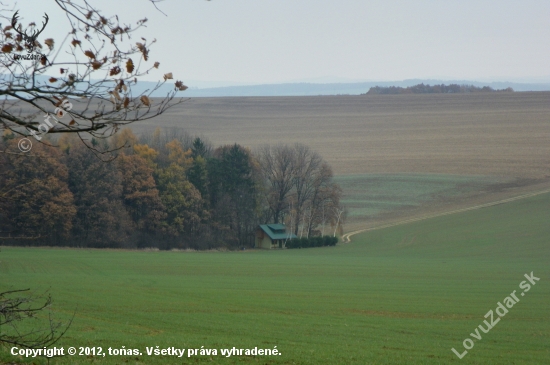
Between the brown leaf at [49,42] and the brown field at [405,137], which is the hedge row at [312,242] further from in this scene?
the brown leaf at [49,42]

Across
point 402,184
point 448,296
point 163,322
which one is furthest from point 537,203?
point 163,322

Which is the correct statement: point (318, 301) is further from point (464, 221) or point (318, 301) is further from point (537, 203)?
point (537, 203)

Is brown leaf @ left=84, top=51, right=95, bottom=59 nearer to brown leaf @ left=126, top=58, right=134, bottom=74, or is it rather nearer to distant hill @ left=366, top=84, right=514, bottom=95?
brown leaf @ left=126, top=58, right=134, bottom=74

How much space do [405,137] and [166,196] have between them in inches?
2511

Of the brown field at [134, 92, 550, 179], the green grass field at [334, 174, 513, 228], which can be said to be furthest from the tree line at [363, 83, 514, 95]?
the green grass field at [334, 174, 513, 228]

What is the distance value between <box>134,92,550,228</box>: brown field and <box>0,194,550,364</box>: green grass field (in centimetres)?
3195

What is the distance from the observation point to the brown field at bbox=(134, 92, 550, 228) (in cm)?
8044

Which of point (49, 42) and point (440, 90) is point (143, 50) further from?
point (440, 90)

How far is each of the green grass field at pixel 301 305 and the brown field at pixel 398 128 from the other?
4711 centimetres

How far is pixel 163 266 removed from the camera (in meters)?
38.6

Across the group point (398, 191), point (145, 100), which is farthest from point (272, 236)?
point (145, 100)

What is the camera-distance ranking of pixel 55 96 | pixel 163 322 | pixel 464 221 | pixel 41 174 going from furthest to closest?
1. pixel 464 221
2. pixel 41 174
3. pixel 163 322
4. pixel 55 96

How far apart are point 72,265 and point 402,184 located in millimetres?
59566

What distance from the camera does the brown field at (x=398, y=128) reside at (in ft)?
312
